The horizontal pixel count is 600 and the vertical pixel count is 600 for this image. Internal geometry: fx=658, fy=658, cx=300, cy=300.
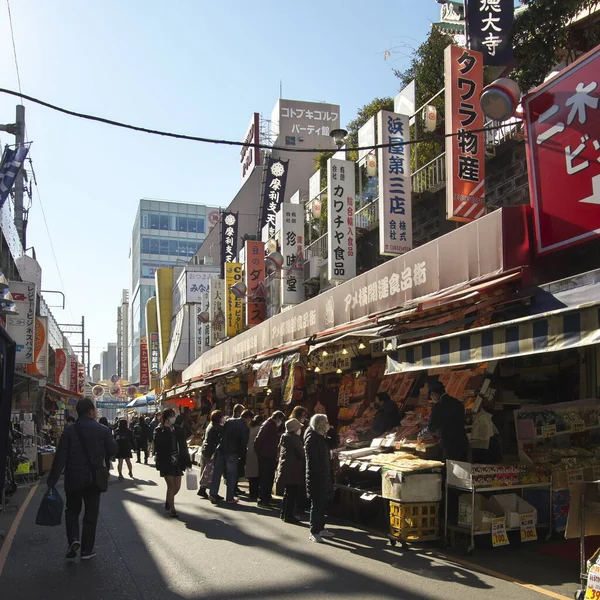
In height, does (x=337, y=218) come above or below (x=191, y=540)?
above

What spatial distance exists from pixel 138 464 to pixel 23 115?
1390 centimetres

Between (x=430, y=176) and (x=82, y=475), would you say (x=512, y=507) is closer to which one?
(x=82, y=475)

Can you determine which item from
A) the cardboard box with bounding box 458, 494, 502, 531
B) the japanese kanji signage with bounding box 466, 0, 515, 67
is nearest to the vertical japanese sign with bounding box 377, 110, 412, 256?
the japanese kanji signage with bounding box 466, 0, 515, 67

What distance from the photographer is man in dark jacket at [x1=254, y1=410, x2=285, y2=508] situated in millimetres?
11977

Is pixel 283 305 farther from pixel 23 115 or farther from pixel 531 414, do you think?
pixel 531 414

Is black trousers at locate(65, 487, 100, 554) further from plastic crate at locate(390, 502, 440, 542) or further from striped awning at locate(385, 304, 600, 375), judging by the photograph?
striped awning at locate(385, 304, 600, 375)

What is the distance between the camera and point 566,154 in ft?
27.8

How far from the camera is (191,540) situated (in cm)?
870

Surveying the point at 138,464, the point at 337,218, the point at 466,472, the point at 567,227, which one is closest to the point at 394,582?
the point at 466,472

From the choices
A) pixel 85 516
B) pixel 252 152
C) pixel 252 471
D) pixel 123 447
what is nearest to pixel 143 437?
pixel 123 447

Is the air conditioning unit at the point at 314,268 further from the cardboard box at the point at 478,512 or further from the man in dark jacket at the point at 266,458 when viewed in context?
the cardboard box at the point at 478,512

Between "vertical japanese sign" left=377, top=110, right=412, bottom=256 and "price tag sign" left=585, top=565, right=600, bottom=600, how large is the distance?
9616 millimetres

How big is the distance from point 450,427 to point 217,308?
23.6m

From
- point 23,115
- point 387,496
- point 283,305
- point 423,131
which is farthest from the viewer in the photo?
point 23,115
